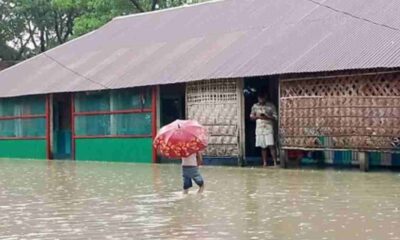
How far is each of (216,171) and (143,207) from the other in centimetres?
765

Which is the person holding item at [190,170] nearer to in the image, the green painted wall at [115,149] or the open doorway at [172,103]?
the green painted wall at [115,149]

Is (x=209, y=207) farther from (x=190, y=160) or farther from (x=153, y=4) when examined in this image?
(x=153, y=4)

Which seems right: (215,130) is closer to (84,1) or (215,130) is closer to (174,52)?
(174,52)

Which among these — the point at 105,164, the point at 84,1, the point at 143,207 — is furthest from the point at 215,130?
the point at 84,1

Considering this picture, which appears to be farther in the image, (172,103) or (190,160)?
(172,103)

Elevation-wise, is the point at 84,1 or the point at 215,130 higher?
the point at 84,1

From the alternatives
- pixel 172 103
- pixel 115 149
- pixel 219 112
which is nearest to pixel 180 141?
pixel 219 112

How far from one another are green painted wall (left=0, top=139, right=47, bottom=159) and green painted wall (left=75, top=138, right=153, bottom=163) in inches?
73.0

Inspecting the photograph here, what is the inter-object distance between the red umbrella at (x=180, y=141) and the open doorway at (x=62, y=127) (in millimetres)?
14480

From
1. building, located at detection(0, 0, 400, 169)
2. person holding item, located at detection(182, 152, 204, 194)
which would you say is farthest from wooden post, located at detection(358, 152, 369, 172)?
person holding item, located at detection(182, 152, 204, 194)

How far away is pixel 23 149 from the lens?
2736 centimetres

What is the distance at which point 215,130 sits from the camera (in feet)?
67.3

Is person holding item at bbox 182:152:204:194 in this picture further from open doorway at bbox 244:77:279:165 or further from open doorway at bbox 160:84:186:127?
open doorway at bbox 160:84:186:127

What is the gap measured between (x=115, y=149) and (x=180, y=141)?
11791mm
